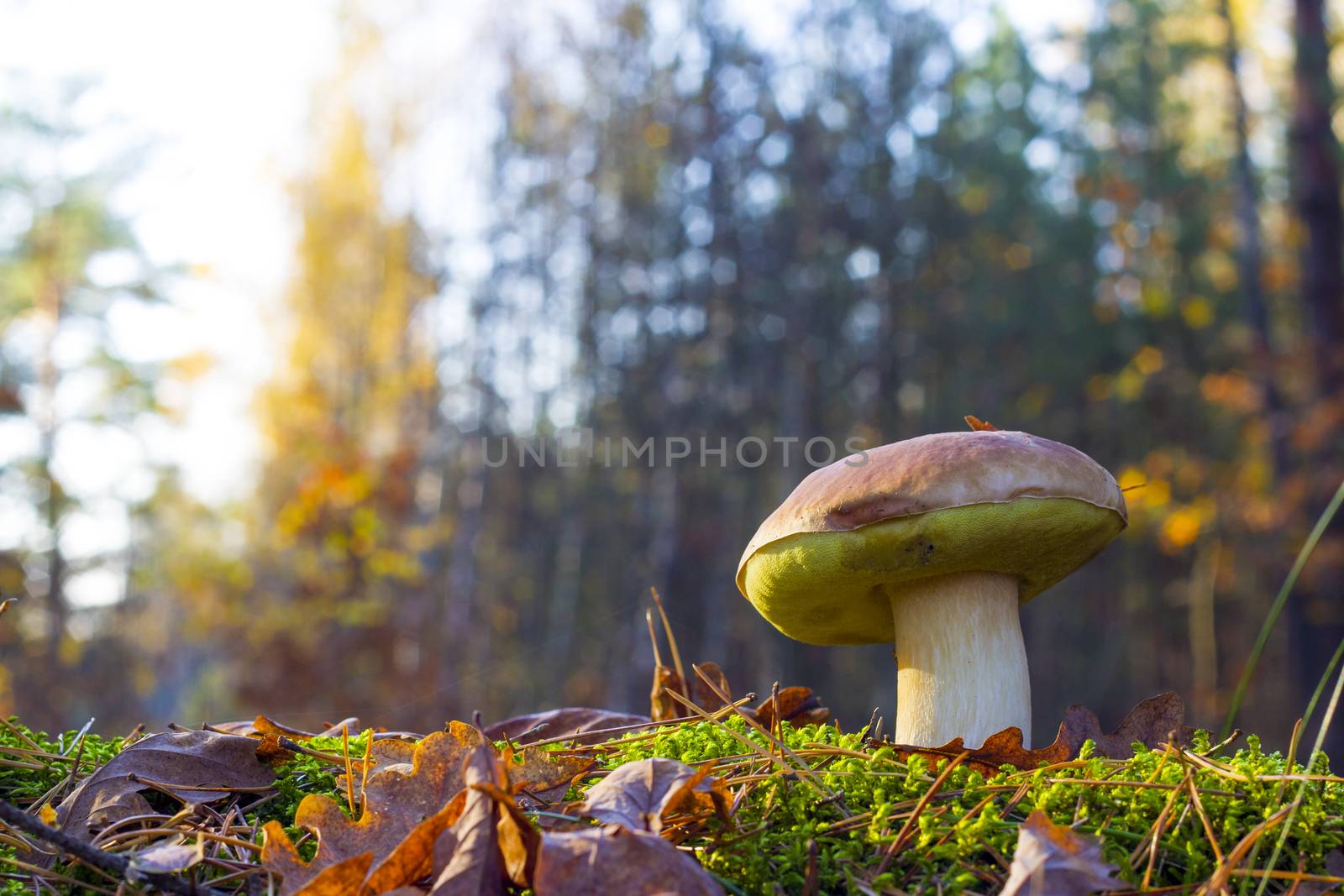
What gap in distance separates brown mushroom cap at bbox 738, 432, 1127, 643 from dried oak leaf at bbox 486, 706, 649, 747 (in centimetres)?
41

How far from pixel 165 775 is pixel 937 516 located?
45.7 inches

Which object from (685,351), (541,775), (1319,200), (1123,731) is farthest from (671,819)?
(685,351)

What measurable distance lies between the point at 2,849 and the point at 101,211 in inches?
571

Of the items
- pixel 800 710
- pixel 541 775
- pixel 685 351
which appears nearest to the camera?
pixel 541 775

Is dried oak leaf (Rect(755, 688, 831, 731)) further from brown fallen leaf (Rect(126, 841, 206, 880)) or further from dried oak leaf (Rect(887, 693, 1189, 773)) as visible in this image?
brown fallen leaf (Rect(126, 841, 206, 880))

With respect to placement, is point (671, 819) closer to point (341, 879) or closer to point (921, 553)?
point (341, 879)

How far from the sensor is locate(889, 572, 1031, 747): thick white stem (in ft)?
4.80

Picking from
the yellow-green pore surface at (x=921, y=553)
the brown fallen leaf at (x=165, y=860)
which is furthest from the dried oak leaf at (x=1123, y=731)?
the brown fallen leaf at (x=165, y=860)

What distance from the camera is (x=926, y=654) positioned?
1508 mm

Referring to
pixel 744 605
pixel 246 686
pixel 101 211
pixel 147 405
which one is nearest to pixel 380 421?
pixel 147 405

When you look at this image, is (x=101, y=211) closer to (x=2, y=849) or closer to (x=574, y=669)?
(x=574, y=669)

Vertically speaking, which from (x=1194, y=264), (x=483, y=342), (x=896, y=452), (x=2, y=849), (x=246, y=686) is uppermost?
(x=1194, y=264)

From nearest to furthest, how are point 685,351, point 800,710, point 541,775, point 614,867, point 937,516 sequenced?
1. point 614,867
2. point 541,775
3. point 937,516
4. point 800,710
5. point 685,351

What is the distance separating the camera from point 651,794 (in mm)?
1005
